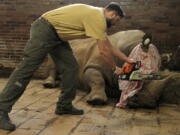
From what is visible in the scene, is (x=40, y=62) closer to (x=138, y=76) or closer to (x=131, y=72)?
(x=131, y=72)

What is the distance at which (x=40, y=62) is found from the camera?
3.36m

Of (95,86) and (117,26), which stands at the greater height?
(117,26)

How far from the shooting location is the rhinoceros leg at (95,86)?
4.35 metres

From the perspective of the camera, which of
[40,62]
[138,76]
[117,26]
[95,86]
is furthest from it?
[117,26]

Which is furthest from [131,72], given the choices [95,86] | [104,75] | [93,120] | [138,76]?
[104,75]

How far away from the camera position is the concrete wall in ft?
20.8

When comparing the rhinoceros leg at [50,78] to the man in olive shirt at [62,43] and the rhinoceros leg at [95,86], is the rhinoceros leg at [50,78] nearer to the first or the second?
the rhinoceros leg at [95,86]

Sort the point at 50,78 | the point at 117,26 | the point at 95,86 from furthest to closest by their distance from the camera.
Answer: the point at 117,26, the point at 50,78, the point at 95,86

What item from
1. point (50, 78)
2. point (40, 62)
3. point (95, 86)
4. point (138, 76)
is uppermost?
point (40, 62)

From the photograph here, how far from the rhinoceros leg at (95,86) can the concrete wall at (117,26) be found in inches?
76.0

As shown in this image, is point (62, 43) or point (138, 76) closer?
point (62, 43)

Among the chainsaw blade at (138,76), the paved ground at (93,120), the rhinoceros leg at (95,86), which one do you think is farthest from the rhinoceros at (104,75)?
the chainsaw blade at (138,76)

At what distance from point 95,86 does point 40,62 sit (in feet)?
4.53

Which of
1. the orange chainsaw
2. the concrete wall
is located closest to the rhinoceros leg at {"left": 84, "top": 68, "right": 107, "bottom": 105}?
the orange chainsaw
